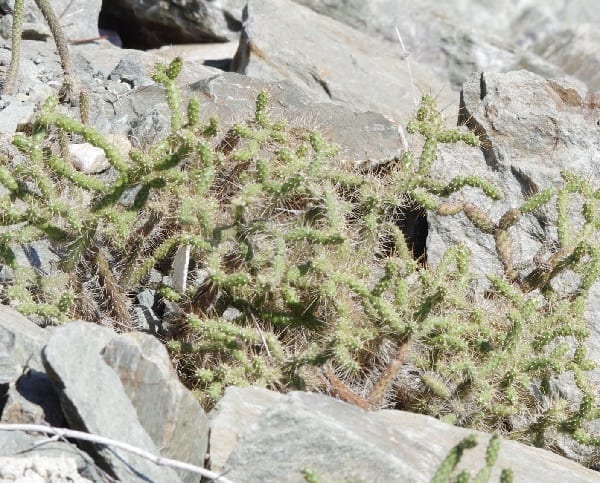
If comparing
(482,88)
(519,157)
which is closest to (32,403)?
(519,157)

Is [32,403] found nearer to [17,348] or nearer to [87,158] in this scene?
[17,348]

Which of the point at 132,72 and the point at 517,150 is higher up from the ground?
the point at 517,150

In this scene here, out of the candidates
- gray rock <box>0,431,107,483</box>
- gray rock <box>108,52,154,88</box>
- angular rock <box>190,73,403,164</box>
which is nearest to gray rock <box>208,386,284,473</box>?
gray rock <box>0,431,107,483</box>

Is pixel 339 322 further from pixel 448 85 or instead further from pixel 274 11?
pixel 448 85

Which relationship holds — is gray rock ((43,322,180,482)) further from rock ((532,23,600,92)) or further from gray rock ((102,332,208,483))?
rock ((532,23,600,92))

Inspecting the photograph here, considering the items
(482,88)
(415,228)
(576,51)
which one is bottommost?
(576,51)

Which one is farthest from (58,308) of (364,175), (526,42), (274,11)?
(526,42)

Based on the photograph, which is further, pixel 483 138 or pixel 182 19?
pixel 182 19
